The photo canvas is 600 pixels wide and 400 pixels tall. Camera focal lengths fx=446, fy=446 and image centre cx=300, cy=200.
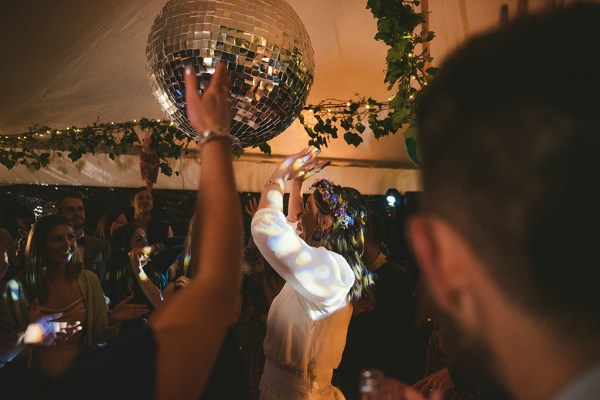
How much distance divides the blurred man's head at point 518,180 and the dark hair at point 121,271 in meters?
3.50

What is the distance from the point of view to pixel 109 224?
5.11 m

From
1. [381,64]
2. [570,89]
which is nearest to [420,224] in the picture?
[570,89]

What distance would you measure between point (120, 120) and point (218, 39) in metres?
3.46

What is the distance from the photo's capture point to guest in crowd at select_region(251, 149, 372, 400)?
1.90 metres

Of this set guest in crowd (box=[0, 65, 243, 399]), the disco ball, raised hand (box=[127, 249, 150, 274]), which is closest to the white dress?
the disco ball

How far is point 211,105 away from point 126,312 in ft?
8.98

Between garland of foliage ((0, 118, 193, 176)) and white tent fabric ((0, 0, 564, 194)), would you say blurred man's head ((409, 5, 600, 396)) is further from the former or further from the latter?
garland of foliage ((0, 118, 193, 176))

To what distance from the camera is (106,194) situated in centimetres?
913

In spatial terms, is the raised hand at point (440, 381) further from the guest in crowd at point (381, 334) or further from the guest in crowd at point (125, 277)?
the guest in crowd at point (125, 277)

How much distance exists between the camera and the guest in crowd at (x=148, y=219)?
479cm

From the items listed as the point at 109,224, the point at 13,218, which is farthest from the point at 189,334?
the point at 13,218

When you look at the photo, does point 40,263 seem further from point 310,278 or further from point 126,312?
point 310,278

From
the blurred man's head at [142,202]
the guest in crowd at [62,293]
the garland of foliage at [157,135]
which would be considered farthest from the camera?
the blurred man's head at [142,202]

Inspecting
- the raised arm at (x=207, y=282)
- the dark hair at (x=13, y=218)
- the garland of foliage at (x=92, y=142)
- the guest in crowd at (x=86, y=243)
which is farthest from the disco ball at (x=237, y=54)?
the dark hair at (x=13, y=218)
